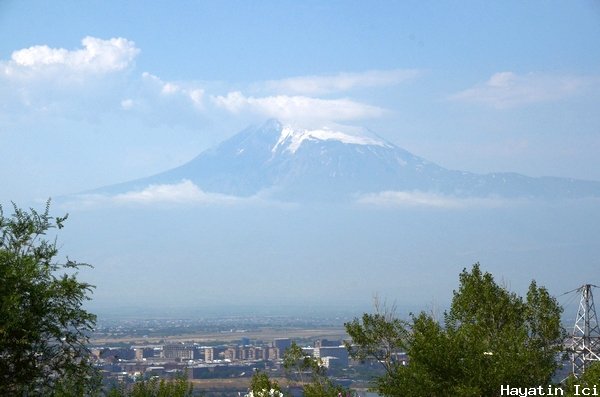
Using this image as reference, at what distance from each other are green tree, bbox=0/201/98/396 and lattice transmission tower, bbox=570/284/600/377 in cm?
1545

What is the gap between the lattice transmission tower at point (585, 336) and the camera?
3108cm

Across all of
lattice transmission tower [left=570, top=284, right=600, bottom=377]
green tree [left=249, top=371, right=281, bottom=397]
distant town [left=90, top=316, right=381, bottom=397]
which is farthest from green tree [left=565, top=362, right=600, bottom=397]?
distant town [left=90, top=316, right=381, bottom=397]

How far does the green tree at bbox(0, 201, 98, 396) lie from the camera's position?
18812 mm

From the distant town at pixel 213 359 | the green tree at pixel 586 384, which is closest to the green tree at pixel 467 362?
the green tree at pixel 586 384

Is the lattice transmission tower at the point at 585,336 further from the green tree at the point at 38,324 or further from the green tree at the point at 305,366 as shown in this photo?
the green tree at the point at 38,324

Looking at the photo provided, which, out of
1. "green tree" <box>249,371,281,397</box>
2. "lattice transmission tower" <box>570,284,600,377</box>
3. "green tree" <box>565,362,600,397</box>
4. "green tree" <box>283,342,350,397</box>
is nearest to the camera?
"green tree" <box>565,362,600,397</box>

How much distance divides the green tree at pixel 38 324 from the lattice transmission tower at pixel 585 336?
1545 centimetres

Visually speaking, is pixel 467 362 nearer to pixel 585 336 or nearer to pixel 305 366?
pixel 305 366

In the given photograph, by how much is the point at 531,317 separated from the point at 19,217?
15.3 metres

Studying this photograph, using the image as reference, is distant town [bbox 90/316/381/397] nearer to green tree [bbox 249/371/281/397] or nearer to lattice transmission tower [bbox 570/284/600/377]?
lattice transmission tower [bbox 570/284/600/377]

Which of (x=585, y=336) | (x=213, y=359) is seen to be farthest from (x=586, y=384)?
(x=213, y=359)

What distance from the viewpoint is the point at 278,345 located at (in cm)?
14075

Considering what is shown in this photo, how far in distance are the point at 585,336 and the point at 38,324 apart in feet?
63.9

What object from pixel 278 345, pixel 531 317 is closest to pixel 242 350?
pixel 278 345
